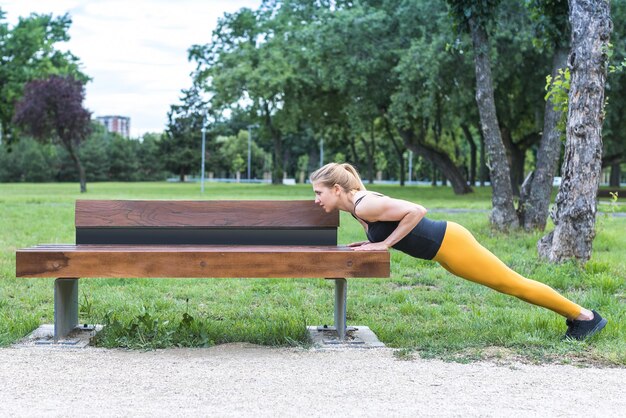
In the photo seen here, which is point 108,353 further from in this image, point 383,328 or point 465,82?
point 465,82

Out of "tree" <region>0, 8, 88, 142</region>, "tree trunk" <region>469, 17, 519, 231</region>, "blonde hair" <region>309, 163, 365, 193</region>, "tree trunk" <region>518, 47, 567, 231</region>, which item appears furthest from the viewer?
"tree" <region>0, 8, 88, 142</region>

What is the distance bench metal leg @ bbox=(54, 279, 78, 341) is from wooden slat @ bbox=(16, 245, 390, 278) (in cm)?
42

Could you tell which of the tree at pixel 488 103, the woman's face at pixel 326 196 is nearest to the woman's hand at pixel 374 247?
the woman's face at pixel 326 196

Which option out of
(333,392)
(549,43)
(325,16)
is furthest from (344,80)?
(333,392)

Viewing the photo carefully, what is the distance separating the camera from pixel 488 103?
12492mm

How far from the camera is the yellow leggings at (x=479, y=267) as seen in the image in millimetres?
5242

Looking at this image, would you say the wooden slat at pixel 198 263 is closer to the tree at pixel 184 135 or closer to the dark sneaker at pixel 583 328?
the dark sneaker at pixel 583 328

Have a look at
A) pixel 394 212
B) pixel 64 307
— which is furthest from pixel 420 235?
pixel 64 307

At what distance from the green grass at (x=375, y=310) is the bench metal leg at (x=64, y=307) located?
0.29 metres

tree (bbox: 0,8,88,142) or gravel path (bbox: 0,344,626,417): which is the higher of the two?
tree (bbox: 0,8,88,142)

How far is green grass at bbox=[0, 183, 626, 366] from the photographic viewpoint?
5492 mm

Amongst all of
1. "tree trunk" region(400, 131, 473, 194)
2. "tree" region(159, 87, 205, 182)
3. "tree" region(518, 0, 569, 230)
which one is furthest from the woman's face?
"tree" region(159, 87, 205, 182)

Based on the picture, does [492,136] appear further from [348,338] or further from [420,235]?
[420,235]

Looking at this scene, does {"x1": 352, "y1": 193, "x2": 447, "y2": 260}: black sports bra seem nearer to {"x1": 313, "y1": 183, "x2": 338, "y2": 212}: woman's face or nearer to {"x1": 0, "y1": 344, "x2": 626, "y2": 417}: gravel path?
{"x1": 313, "y1": 183, "x2": 338, "y2": 212}: woman's face
